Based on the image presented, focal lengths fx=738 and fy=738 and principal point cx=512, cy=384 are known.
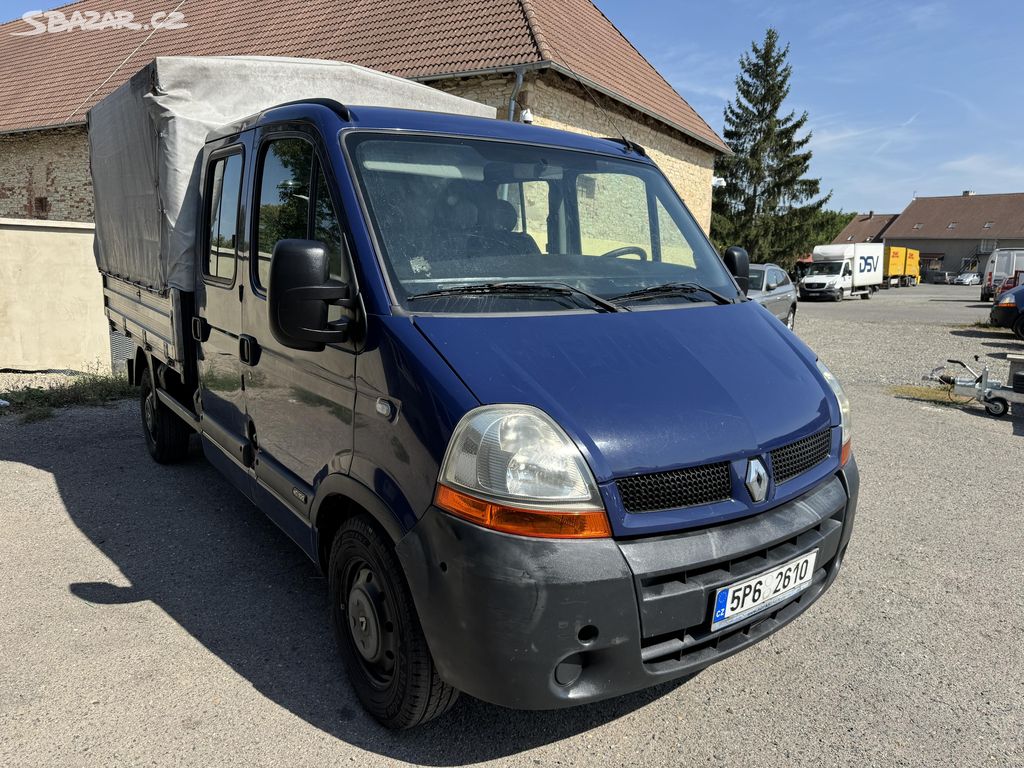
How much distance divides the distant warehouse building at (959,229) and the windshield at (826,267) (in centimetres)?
3911

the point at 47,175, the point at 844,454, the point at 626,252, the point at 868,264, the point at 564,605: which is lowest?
the point at 564,605

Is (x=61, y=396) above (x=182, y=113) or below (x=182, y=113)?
below

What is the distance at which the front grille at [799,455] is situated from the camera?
2.50 meters

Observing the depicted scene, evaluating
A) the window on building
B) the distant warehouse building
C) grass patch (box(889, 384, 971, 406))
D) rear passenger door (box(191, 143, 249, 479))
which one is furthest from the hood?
the distant warehouse building

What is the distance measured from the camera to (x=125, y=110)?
5008 millimetres

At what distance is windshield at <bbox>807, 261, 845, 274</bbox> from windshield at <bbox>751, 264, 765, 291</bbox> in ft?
75.8

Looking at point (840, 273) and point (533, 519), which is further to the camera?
point (840, 273)

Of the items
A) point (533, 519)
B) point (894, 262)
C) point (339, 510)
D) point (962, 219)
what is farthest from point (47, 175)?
point (962, 219)

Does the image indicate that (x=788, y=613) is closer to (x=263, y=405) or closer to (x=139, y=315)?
(x=263, y=405)

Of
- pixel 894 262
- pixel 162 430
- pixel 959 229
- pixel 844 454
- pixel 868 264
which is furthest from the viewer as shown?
pixel 959 229

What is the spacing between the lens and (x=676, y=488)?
2.24 metres

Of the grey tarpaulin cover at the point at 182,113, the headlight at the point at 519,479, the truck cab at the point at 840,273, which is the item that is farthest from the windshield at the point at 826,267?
the headlight at the point at 519,479

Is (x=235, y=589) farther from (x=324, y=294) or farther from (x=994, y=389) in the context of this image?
(x=994, y=389)

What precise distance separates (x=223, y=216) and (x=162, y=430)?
7.49 feet
